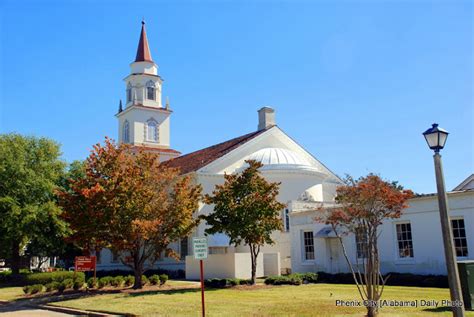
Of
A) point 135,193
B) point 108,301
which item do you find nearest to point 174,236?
point 135,193

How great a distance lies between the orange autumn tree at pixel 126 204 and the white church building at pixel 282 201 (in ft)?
18.5

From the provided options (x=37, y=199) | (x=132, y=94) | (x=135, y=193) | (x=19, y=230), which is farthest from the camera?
(x=132, y=94)

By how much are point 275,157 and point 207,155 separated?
297 inches

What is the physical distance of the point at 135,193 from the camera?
2205 cm

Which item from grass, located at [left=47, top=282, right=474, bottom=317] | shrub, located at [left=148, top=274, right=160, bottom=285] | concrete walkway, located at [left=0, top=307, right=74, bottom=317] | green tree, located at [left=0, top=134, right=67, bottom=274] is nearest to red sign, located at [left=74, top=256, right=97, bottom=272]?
grass, located at [left=47, top=282, right=474, bottom=317]

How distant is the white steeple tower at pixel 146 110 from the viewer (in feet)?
156

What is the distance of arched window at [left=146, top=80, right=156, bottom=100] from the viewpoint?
4850 centimetres

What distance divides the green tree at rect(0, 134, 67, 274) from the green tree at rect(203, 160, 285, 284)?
13.5 meters

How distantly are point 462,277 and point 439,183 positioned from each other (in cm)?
439

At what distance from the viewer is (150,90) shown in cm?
4878

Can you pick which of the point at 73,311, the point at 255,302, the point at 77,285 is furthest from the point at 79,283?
the point at 255,302

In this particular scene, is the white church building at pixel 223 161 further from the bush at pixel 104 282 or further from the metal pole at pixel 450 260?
the metal pole at pixel 450 260

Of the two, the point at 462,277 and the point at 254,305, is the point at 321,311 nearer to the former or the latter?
the point at 254,305

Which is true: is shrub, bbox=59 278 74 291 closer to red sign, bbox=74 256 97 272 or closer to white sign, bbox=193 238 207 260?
red sign, bbox=74 256 97 272
